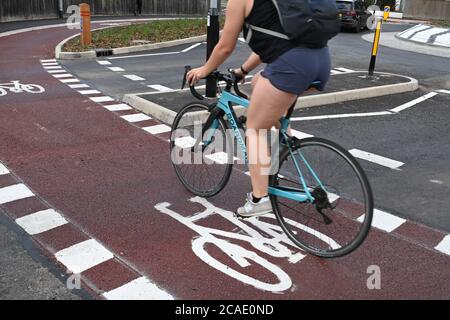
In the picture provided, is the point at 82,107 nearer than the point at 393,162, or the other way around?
the point at 393,162

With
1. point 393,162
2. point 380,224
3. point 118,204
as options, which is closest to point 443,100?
point 393,162

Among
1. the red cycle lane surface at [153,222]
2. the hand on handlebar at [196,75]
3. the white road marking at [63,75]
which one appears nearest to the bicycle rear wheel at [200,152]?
the red cycle lane surface at [153,222]

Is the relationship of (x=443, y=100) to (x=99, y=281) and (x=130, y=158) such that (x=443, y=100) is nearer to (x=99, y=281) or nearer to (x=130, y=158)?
(x=130, y=158)

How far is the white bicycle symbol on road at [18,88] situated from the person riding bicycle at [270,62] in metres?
6.66

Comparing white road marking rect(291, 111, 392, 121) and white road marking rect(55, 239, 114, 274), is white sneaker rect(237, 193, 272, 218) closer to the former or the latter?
white road marking rect(55, 239, 114, 274)

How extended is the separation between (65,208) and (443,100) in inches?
298

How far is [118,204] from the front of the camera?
463 cm

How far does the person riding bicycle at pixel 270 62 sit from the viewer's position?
3.38 metres

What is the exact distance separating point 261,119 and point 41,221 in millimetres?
2074

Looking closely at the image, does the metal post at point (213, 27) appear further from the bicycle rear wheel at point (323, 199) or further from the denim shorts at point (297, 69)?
the denim shorts at point (297, 69)

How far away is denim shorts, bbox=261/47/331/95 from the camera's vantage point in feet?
11.1

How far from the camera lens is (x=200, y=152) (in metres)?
4.84

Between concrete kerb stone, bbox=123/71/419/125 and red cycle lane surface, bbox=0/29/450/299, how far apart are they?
1.89 ft

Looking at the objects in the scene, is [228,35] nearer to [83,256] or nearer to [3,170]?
[83,256]
